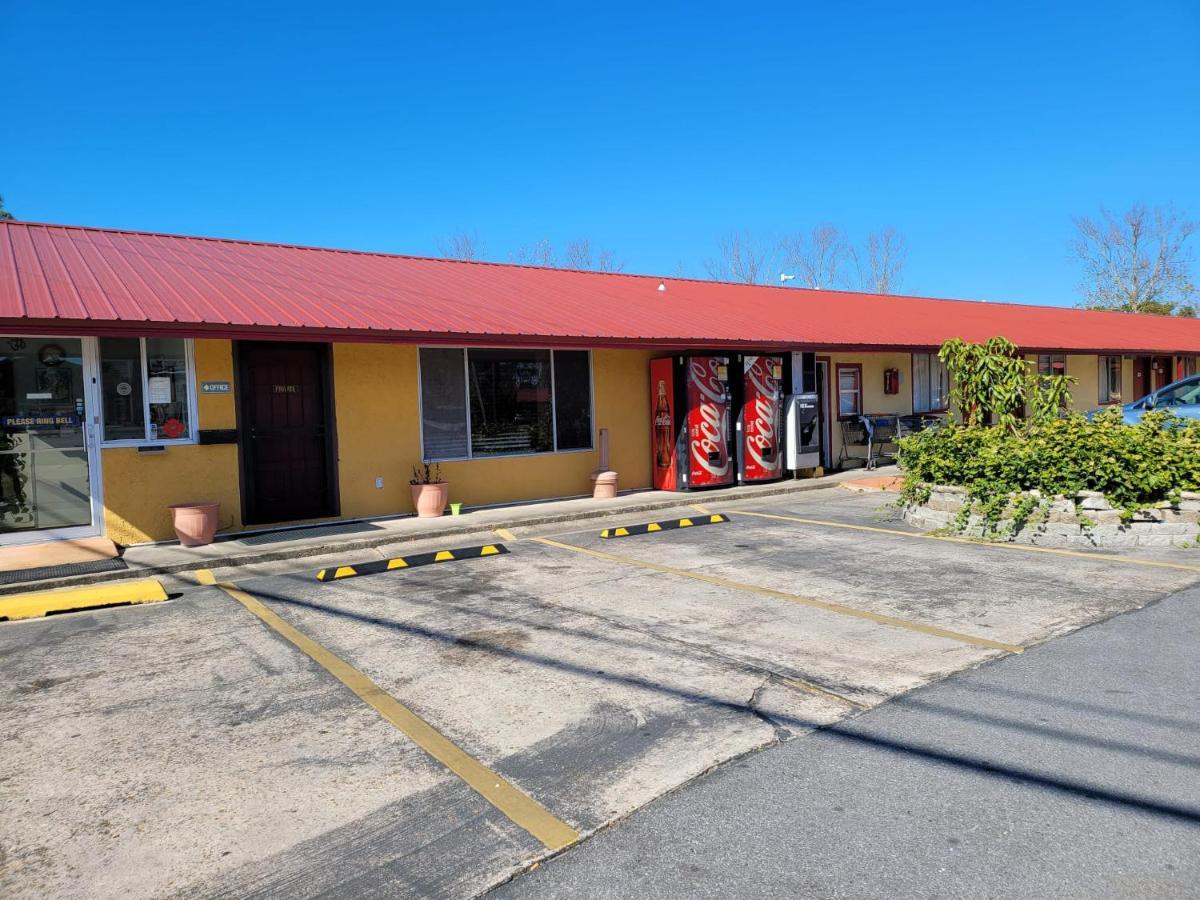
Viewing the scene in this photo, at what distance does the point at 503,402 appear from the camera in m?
12.4

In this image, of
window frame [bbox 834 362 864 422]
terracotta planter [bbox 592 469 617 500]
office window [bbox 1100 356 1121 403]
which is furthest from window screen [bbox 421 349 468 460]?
office window [bbox 1100 356 1121 403]

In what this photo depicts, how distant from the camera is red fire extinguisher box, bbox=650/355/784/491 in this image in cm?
1352

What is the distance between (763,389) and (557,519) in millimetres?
4926

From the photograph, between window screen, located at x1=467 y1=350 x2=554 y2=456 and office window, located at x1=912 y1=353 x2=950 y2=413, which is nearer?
window screen, located at x1=467 y1=350 x2=554 y2=456

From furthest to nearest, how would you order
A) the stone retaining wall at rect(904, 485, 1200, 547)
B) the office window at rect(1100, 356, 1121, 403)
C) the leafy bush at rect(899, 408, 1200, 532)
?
the office window at rect(1100, 356, 1121, 403) → the leafy bush at rect(899, 408, 1200, 532) → the stone retaining wall at rect(904, 485, 1200, 547)

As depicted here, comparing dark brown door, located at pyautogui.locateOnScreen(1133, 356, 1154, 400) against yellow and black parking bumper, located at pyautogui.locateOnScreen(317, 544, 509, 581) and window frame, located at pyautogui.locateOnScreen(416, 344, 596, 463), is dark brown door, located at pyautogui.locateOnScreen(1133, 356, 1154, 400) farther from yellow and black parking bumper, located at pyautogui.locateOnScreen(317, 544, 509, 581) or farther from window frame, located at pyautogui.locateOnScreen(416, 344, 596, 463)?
yellow and black parking bumper, located at pyautogui.locateOnScreen(317, 544, 509, 581)

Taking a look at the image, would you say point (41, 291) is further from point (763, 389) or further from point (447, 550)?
point (763, 389)

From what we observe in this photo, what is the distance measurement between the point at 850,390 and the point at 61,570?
1403 centimetres

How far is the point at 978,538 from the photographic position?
909cm

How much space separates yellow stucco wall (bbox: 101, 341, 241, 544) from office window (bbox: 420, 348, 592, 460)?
2593 mm

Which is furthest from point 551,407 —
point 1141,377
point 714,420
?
point 1141,377

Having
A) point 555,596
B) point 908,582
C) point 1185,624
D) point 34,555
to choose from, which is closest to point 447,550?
point 555,596

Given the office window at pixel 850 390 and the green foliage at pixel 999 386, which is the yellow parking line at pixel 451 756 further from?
the office window at pixel 850 390

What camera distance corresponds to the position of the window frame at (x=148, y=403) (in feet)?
30.7
